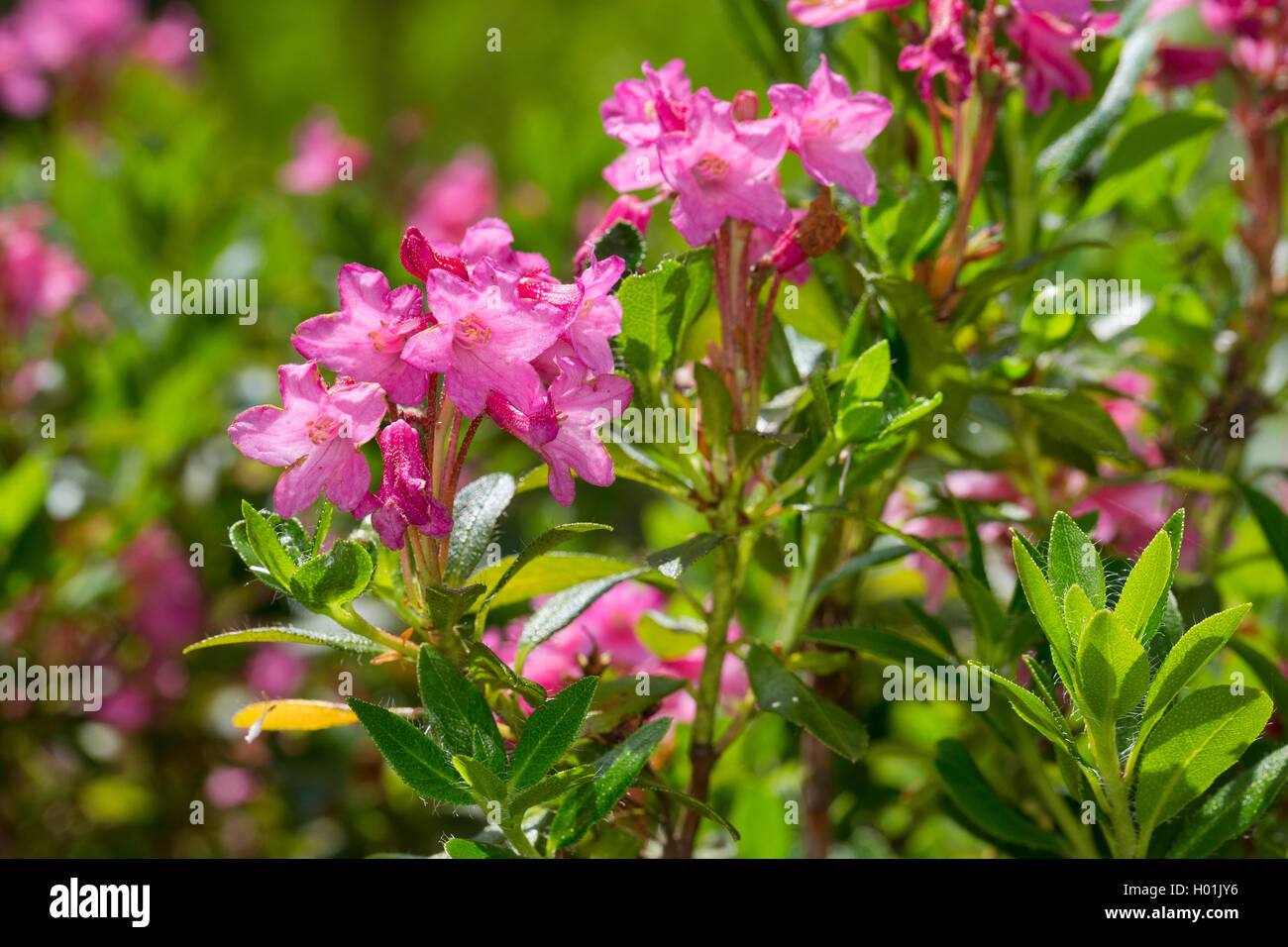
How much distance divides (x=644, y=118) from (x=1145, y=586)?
0.43 metres

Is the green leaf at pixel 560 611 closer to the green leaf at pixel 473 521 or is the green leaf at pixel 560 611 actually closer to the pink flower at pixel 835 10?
→ the green leaf at pixel 473 521

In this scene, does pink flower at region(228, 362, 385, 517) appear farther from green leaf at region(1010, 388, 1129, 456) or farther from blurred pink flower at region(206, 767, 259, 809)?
blurred pink flower at region(206, 767, 259, 809)

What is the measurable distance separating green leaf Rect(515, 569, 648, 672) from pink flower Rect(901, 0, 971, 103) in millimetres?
403

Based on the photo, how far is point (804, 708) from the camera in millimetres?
791

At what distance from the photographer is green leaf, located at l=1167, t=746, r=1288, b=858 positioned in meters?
0.73

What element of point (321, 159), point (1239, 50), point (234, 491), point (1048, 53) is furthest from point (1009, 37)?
point (321, 159)

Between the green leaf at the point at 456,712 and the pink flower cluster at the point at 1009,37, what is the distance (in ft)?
1.70

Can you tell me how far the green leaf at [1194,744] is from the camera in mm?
680

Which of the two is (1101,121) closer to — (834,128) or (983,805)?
(834,128)

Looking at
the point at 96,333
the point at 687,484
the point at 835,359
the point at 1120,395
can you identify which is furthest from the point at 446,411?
the point at 96,333

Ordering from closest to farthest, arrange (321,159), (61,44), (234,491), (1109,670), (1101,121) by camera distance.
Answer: (1109,670), (1101,121), (234,491), (321,159), (61,44)
